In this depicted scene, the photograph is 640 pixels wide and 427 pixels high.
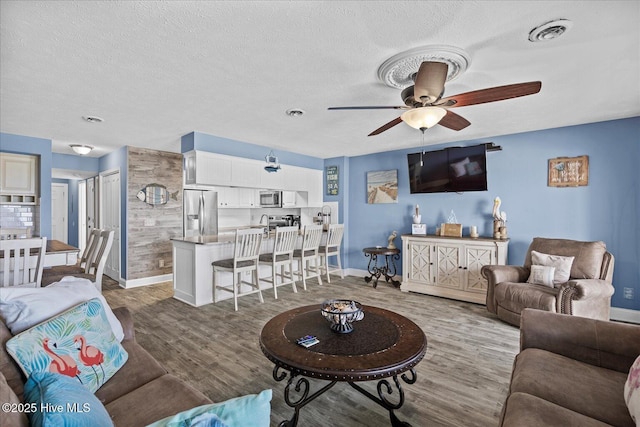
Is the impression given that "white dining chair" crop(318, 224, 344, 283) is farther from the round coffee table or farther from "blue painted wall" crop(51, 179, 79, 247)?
"blue painted wall" crop(51, 179, 79, 247)

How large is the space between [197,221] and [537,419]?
5.68m

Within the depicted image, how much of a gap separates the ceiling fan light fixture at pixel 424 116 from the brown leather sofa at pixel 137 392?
2.16 m

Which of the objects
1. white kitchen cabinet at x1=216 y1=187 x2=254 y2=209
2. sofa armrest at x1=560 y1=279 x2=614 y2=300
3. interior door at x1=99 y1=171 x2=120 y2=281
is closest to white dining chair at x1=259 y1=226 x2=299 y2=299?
white kitchen cabinet at x1=216 y1=187 x2=254 y2=209

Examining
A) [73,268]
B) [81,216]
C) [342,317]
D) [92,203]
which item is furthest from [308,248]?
[81,216]

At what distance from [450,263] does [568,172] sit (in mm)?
1880

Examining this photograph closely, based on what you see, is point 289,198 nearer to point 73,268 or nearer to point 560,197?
point 73,268

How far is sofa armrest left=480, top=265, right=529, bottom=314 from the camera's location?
3.55m

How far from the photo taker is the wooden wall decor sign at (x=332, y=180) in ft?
20.5

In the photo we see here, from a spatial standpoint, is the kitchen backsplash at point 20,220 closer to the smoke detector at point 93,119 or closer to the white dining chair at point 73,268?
the white dining chair at point 73,268

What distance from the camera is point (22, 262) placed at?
8.68 feet

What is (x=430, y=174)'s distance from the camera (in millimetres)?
4871

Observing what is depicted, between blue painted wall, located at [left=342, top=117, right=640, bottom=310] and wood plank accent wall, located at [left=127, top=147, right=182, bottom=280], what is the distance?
4117 millimetres

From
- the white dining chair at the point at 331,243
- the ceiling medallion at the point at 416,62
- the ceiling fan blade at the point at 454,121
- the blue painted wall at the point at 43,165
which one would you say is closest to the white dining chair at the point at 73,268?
the blue painted wall at the point at 43,165

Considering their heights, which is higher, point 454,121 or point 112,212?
point 454,121
